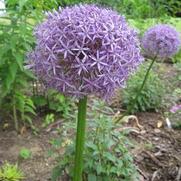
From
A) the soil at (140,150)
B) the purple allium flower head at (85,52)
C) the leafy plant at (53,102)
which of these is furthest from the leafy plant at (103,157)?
the leafy plant at (53,102)

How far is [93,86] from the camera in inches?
78.0

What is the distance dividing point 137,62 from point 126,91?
7.39 feet

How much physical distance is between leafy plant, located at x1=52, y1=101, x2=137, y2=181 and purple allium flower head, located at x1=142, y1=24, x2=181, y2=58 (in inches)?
30.2

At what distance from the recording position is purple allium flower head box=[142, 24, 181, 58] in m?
3.27

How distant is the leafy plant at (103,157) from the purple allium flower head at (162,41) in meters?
0.77

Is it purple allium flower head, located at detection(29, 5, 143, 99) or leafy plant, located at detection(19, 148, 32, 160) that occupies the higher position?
purple allium flower head, located at detection(29, 5, 143, 99)

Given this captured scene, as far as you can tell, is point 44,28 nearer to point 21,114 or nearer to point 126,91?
point 21,114

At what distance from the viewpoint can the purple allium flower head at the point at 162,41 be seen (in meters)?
3.27

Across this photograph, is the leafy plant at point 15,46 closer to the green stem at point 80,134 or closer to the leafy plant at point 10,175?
the leafy plant at point 10,175

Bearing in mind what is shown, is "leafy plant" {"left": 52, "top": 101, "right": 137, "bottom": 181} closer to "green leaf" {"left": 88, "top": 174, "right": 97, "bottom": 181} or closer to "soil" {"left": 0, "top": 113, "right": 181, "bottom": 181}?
"green leaf" {"left": 88, "top": 174, "right": 97, "bottom": 181}

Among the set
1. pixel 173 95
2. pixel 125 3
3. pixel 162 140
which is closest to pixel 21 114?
pixel 162 140

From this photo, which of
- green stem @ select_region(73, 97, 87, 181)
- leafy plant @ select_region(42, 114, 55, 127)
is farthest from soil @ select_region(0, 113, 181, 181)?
green stem @ select_region(73, 97, 87, 181)

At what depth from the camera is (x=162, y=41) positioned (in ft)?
10.8

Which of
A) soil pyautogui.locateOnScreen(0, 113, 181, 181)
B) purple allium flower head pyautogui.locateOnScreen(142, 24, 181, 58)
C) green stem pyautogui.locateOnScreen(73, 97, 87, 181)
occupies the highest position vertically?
purple allium flower head pyautogui.locateOnScreen(142, 24, 181, 58)
